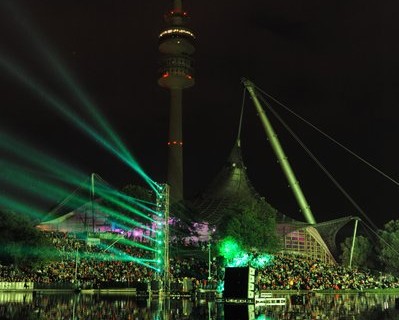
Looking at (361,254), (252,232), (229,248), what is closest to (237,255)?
(229,248)

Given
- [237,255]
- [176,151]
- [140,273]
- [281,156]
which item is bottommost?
[140,273]

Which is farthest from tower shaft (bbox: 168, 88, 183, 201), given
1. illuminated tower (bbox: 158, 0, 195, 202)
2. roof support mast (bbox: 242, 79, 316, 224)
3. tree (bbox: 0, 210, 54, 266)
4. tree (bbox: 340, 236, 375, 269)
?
tree (bbox: 0, 210, 54, 266)

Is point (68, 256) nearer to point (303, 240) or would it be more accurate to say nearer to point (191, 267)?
point (191, 267)

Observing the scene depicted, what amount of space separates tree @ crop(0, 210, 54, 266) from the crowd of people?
50.2 inches

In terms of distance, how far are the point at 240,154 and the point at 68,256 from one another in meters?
61.5

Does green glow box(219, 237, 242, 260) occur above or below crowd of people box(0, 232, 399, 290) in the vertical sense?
above

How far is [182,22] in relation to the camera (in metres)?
150

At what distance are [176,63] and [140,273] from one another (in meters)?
100

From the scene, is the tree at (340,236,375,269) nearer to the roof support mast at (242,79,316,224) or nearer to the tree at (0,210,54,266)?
the roof support mast at (242,79,316,224)

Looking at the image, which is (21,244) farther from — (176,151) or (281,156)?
(176,151)

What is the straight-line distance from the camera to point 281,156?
105625 millimetres

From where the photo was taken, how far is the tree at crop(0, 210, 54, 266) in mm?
50562

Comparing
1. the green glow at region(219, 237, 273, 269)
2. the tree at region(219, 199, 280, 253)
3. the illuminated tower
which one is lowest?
the green glow at region(219, 237, 273, 269)

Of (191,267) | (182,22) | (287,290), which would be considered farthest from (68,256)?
(182,22)
